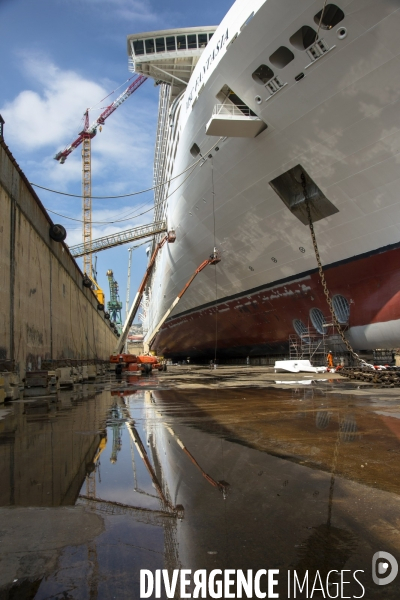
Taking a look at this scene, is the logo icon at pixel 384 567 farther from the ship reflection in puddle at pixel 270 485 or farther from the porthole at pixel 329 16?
the porthole at pixel 329 16

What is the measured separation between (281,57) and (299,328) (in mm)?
11034

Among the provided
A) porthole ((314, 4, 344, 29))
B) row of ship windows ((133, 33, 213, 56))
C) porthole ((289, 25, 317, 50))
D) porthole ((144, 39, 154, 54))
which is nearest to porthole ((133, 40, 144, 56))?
row of ship windows ((133, 33, 213, 56))

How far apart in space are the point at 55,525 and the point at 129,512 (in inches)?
19.3

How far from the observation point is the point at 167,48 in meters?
25.6

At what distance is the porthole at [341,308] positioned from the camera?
1683 cm

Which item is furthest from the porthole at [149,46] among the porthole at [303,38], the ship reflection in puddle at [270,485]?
the ship reflection in puddle at [270,485]

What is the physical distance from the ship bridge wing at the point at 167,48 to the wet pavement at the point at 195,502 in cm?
2480

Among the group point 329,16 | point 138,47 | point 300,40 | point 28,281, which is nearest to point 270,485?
point 28,281

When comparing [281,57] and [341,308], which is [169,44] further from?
[341,308]

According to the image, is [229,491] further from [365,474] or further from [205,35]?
[205,35]

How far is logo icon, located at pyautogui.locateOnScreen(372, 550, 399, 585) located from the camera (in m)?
2.04

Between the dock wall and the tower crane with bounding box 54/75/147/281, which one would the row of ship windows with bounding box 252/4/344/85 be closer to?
the dock wall

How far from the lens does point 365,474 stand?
358 centimetres

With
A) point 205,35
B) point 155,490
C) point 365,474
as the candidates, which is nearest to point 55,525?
point 155,490
